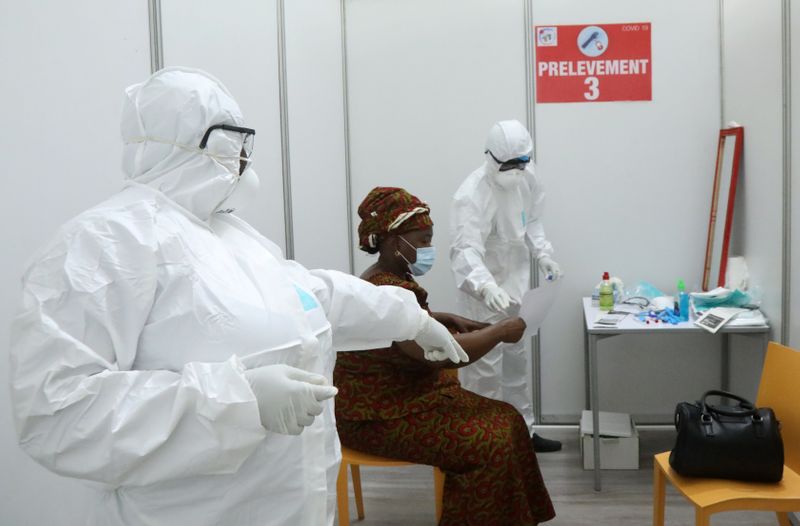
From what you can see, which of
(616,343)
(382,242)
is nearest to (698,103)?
(616,343)

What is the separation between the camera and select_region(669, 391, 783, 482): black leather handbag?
1987 mm

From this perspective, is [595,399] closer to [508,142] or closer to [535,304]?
[535,304]

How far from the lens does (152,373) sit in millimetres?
1085

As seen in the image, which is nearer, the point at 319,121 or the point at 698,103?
the point at 319,121

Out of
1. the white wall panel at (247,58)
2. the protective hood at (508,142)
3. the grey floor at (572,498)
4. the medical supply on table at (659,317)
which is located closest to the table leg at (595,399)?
the grey floor at (572,498)

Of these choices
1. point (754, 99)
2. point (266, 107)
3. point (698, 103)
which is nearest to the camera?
point (266, 107)

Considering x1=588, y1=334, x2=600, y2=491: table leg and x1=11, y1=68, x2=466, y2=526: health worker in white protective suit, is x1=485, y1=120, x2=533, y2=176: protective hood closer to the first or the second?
x1=588, y1=334, x2=600, y2=491: table leg

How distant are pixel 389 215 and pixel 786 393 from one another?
4.22ft

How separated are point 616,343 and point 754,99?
135 centimetres

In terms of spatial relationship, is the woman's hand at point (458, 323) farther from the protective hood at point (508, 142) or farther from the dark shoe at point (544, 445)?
the dark shoe at point (544, 445)

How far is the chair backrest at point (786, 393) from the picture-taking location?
2.13 meters

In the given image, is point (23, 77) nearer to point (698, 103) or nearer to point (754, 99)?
point (754, 99)

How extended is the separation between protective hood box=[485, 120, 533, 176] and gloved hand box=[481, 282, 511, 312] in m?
0.58

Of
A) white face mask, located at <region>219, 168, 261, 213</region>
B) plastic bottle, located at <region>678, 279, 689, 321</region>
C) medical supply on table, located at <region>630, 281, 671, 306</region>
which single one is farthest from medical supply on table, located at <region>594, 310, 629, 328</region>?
white face mask, located at <region>219, 168, 261, 213</region>
